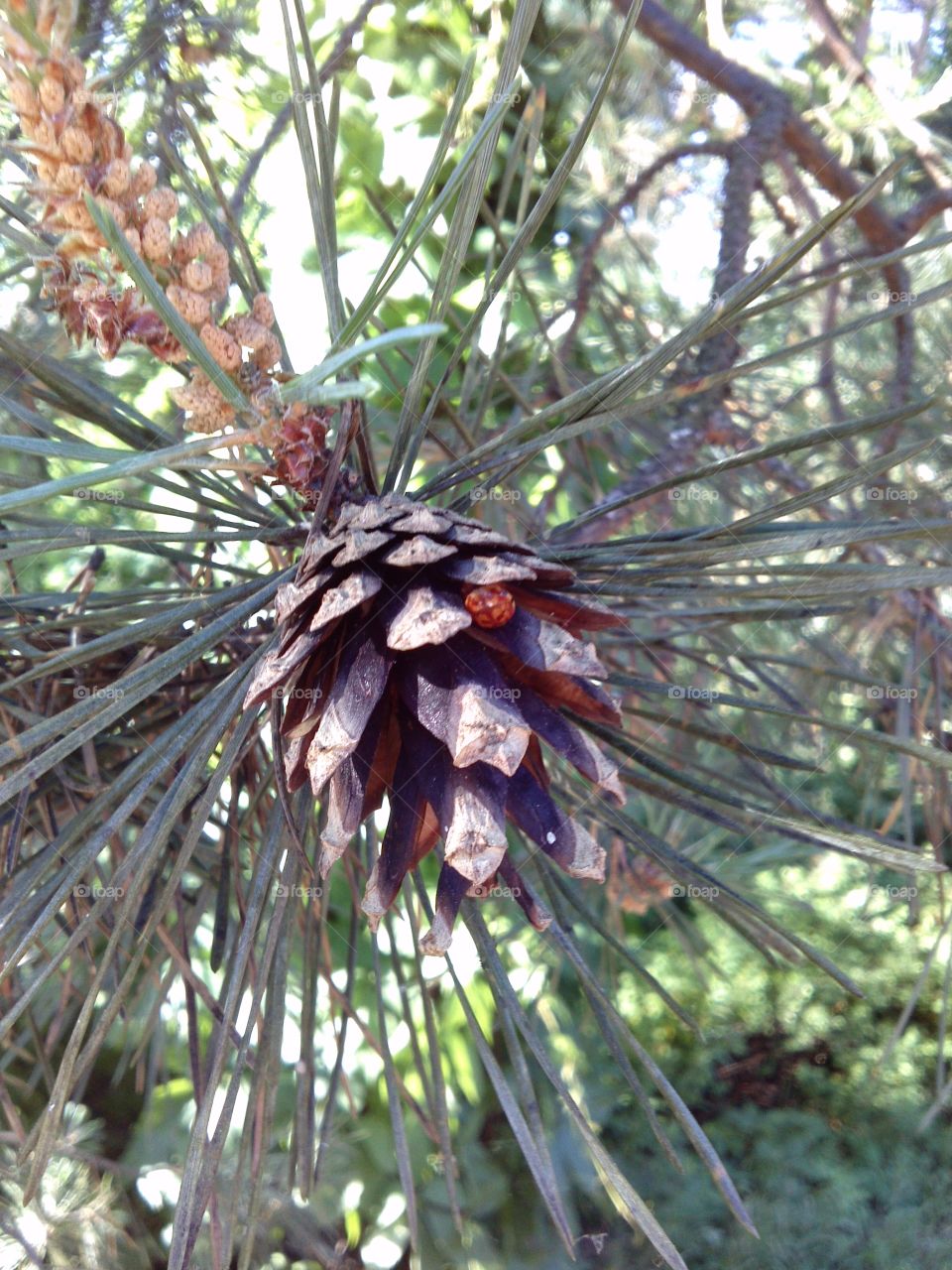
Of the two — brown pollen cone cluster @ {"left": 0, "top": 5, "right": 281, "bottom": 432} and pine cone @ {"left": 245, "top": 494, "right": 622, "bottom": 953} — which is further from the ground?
brown pollen cone cluster @ {"left": 0, "top": 5, "right": 281, "bottom": 432}

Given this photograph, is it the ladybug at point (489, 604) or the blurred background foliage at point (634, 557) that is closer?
the ladybug at point (489, 604)

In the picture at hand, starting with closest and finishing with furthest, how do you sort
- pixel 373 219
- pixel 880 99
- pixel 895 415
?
1. pixel 895 415
2. pixel 880 99
3. pixel 373 219

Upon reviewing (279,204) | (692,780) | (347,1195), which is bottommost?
(347,1195)

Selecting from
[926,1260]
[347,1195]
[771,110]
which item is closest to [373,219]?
[771,110]

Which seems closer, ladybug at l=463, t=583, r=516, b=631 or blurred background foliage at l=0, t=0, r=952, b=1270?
ladybug at l=463, t=583, r=516, b=631

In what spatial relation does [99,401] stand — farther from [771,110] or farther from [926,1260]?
[926,1260]
